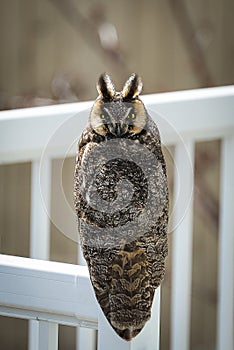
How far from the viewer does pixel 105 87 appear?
1.69 ft

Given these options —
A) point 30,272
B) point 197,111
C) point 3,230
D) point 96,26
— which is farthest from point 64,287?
point 96,26

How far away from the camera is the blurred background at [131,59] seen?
7.30ft

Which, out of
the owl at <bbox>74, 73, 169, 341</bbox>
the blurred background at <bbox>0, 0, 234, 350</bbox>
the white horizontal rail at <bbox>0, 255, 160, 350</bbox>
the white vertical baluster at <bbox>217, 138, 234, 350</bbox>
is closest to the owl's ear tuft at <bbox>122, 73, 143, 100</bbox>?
the owl at <bbox>74, 73, 169, 341</bbox>

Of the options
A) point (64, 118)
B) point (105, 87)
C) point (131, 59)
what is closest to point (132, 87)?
point (105, 87)

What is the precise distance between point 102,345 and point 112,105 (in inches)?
10.2

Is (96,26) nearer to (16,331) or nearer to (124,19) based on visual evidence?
(124,19)

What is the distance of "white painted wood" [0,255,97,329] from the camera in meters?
0.71

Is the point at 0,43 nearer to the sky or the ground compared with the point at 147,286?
nearer to the sky

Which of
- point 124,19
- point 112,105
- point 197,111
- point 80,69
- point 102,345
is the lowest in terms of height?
point 102,345

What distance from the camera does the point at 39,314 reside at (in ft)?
2.46

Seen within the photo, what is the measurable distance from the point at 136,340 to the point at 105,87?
25 centimetres

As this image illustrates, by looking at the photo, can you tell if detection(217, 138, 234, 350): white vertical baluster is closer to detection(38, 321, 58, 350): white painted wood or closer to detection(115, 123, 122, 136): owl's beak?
detection(38, 321, 58, 350): white painted wood

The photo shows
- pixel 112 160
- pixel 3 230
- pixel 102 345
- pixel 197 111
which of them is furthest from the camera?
pixel 3 230

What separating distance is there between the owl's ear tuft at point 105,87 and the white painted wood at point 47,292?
0.22 m
